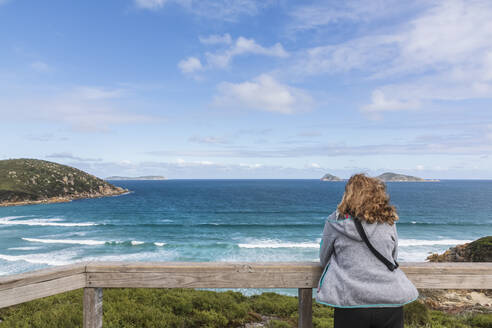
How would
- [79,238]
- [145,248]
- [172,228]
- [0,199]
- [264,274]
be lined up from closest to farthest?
1. [264,274]
2. [145,248]
3. [79,238]
4. [172,228]
5. [0,199]

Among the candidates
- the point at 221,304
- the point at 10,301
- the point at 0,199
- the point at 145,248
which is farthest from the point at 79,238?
the point at 0,199

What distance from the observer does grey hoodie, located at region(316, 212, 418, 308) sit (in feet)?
6.33

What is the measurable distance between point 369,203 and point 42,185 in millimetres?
97219

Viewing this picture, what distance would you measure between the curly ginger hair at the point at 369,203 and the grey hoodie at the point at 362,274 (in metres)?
0.05

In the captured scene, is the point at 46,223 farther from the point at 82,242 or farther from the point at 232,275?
the point at 232,275

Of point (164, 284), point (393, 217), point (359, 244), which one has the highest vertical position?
point (393, 217)

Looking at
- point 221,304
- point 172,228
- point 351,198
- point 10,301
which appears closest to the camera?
point 10,301

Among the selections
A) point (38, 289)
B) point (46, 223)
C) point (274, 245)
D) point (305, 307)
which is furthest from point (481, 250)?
point (46, 223)

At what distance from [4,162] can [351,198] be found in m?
124

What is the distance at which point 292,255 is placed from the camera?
24.4m

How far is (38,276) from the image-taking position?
2.08m

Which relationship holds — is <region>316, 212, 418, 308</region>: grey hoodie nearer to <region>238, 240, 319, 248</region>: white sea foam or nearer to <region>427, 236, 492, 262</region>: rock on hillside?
<region>427, 236, 492, 262</region>: rock on hillside

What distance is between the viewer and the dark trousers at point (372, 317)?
1.96m

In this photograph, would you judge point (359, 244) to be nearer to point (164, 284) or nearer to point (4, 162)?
point (164, 284)
